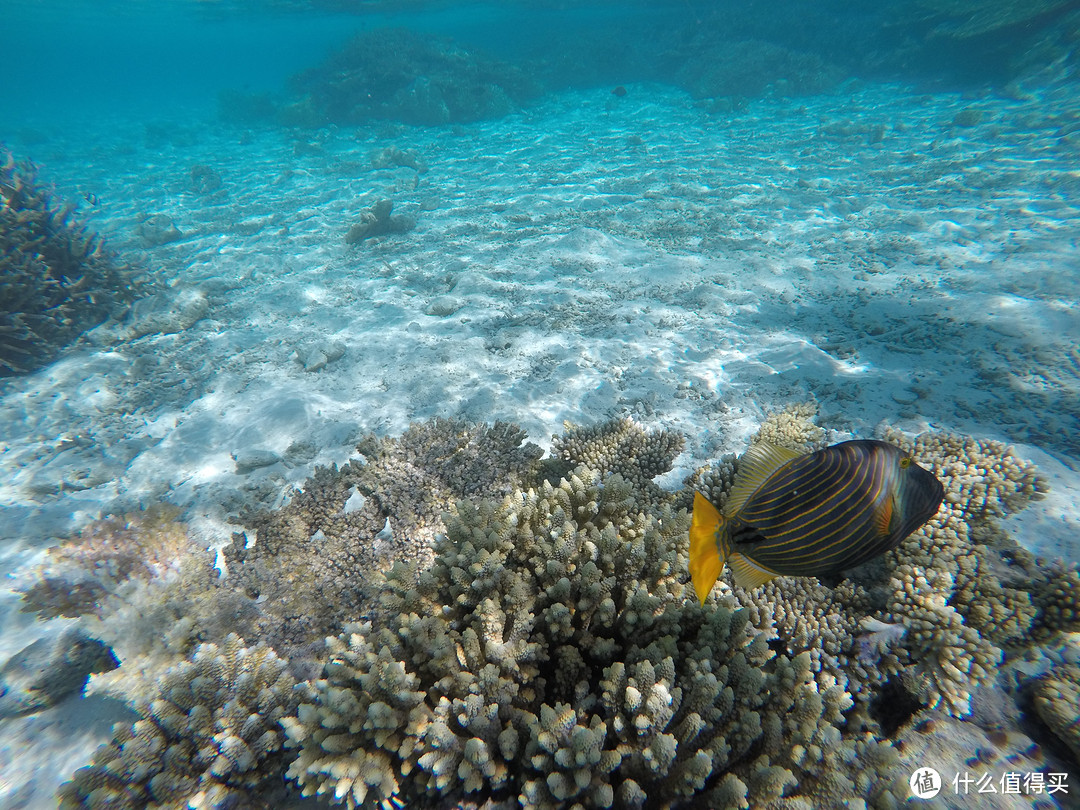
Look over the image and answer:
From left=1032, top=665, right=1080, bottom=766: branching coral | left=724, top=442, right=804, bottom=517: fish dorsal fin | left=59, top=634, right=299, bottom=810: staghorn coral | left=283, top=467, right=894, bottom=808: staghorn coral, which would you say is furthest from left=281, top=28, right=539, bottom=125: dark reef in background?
left=1032, top=665, right=1080, bottom=766: branching coral

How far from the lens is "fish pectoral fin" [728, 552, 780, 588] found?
1688 millimetres

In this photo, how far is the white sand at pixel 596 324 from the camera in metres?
4.93

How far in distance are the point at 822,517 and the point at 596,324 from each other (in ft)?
17.6

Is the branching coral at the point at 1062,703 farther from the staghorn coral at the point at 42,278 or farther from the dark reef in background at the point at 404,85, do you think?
the dark reef in background at the point at 404,85

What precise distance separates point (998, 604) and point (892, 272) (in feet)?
22.4

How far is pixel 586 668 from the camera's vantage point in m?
2.25

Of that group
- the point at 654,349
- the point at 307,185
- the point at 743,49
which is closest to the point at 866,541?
the point at 654,349

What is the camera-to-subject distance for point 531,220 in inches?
426

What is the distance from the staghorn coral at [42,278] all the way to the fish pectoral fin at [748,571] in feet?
34.2

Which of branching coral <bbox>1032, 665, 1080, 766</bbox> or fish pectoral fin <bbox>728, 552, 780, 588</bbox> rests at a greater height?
fish pectoral fin <bbox>728, 552, 780, 588</bbox>

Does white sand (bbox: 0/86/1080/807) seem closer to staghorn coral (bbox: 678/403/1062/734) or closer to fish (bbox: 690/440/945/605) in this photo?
staghorn coral (bbox: 678/403/1062/734)

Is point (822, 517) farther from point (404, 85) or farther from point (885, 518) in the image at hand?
point (404, 85)

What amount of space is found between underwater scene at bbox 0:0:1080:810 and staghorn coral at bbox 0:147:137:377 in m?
0.06

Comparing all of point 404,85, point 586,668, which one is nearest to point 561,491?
point 586,668
